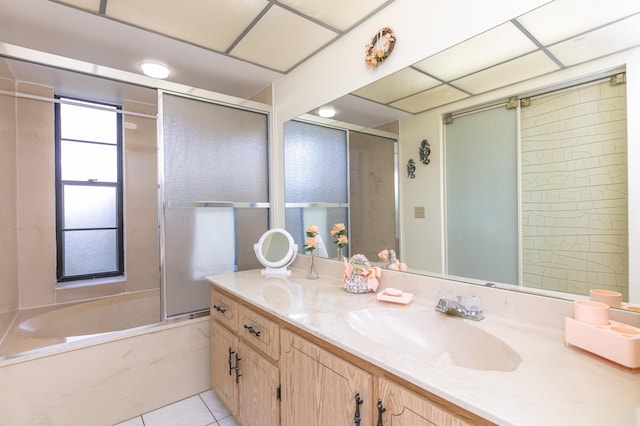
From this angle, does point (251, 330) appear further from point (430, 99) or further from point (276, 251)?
point (430, 99)

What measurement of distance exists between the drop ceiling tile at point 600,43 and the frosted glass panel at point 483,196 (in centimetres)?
22

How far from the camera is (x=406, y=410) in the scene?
0.75m

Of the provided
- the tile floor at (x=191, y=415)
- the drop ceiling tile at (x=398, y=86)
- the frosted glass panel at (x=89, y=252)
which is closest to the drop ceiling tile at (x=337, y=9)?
the drop ceiling tile at (x=398, y=86)

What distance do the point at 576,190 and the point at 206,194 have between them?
194 cm

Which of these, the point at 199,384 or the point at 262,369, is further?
the point at 199,384

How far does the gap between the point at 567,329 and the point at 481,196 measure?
554 millimetres

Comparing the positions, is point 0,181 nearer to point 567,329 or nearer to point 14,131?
point 14,131

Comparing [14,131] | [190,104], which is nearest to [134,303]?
[14,131]

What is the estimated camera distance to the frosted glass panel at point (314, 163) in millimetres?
1955

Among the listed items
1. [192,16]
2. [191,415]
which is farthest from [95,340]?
[192,16]

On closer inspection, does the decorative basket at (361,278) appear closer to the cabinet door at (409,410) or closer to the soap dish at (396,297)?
the soap dish at (396,297)

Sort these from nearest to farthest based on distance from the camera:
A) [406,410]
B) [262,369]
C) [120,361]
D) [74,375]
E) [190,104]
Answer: [406,410] < [262,369] < [74,375] < [120,361] < [190,104]

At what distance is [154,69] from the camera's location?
7.04ft

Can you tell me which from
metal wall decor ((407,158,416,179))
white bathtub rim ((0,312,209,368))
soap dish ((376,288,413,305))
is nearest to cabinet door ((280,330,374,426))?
soap dish ((376,288,413,305))
